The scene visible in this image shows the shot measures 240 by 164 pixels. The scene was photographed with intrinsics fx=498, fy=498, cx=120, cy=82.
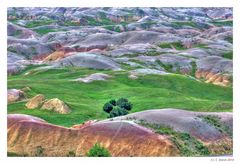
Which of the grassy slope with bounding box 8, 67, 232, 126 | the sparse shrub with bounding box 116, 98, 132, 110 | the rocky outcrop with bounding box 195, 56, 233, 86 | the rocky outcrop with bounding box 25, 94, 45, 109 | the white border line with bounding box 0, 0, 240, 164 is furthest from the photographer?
the rocky outcrop with bounding box 195, 56, 233, 86

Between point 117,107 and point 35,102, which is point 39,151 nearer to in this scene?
point 117,107

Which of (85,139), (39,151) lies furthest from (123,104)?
(39,151)

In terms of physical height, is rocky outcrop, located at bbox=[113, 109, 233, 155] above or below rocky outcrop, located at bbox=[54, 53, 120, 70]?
above

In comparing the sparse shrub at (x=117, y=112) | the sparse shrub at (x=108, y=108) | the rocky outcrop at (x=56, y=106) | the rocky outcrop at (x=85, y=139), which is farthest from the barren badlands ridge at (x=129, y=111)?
the sparse shrub at (x=117, y=112)

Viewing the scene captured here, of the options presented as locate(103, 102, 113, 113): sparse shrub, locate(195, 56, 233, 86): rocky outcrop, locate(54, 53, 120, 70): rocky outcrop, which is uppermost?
locate(103, 102, 113, 113): sparse shrub

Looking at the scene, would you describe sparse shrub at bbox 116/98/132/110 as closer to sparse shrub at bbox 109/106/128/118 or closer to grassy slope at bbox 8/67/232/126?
grassy slope at bbox 8/67/232/126

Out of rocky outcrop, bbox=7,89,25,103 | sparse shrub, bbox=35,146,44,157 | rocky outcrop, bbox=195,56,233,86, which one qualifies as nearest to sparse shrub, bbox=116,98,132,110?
rocky outcrop, bbox=7,89,25,103
